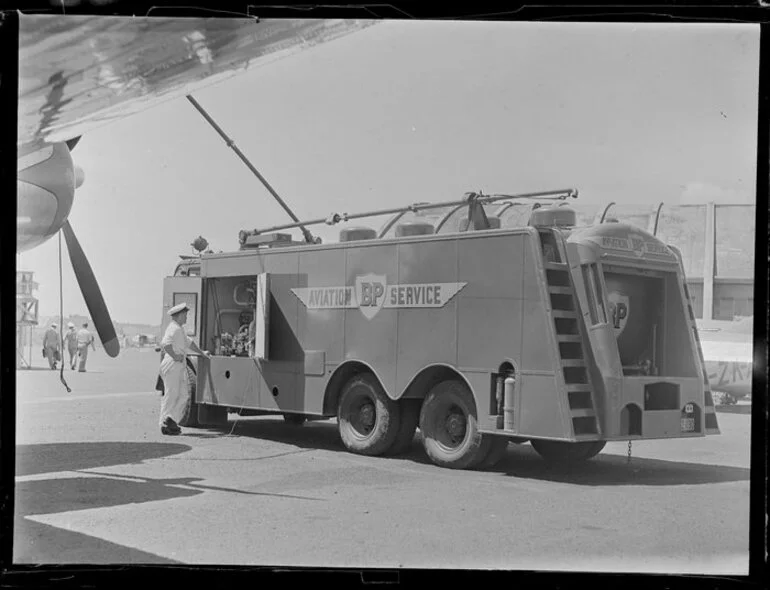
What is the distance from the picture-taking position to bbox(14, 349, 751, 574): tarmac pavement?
624 cm

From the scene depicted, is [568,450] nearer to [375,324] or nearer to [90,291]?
[375,324]

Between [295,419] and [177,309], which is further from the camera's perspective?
[295,419]

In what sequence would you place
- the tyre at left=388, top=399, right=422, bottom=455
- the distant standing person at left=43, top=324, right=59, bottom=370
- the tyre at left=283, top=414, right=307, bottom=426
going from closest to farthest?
the tyre at left=388, top=399, right=422, bottom=455 → the tyre at left=283, top=414, right=307, bottom=426 → the distant standing person at left=43, top=324, right=59, bottom=370

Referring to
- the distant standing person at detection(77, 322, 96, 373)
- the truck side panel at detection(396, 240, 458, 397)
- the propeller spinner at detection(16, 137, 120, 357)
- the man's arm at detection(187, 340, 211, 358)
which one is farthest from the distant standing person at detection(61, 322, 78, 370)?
the propeller spinner at detection(16, 137, 120, 357)

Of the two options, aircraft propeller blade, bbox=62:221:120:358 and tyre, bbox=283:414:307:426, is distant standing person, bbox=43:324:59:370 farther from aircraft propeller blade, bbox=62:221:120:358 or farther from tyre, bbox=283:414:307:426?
aircraft propeller blade, bbox=62:221:120:358

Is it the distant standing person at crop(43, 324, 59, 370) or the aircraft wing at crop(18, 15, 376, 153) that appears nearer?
the aircraft wing at crop(18, 15, 376, 153)

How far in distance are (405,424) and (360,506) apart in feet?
8.21

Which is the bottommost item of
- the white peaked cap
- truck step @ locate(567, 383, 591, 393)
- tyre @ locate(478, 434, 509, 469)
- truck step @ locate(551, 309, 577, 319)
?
tyre @ locate(478, 434, 509, 469)

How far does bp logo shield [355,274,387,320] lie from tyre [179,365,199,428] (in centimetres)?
349

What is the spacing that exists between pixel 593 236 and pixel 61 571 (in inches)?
235

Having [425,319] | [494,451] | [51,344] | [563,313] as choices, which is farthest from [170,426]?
[51,344]

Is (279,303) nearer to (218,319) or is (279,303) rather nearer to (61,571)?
(218,319)

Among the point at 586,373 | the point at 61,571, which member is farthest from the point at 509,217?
the point at 61,571

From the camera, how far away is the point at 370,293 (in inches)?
403
